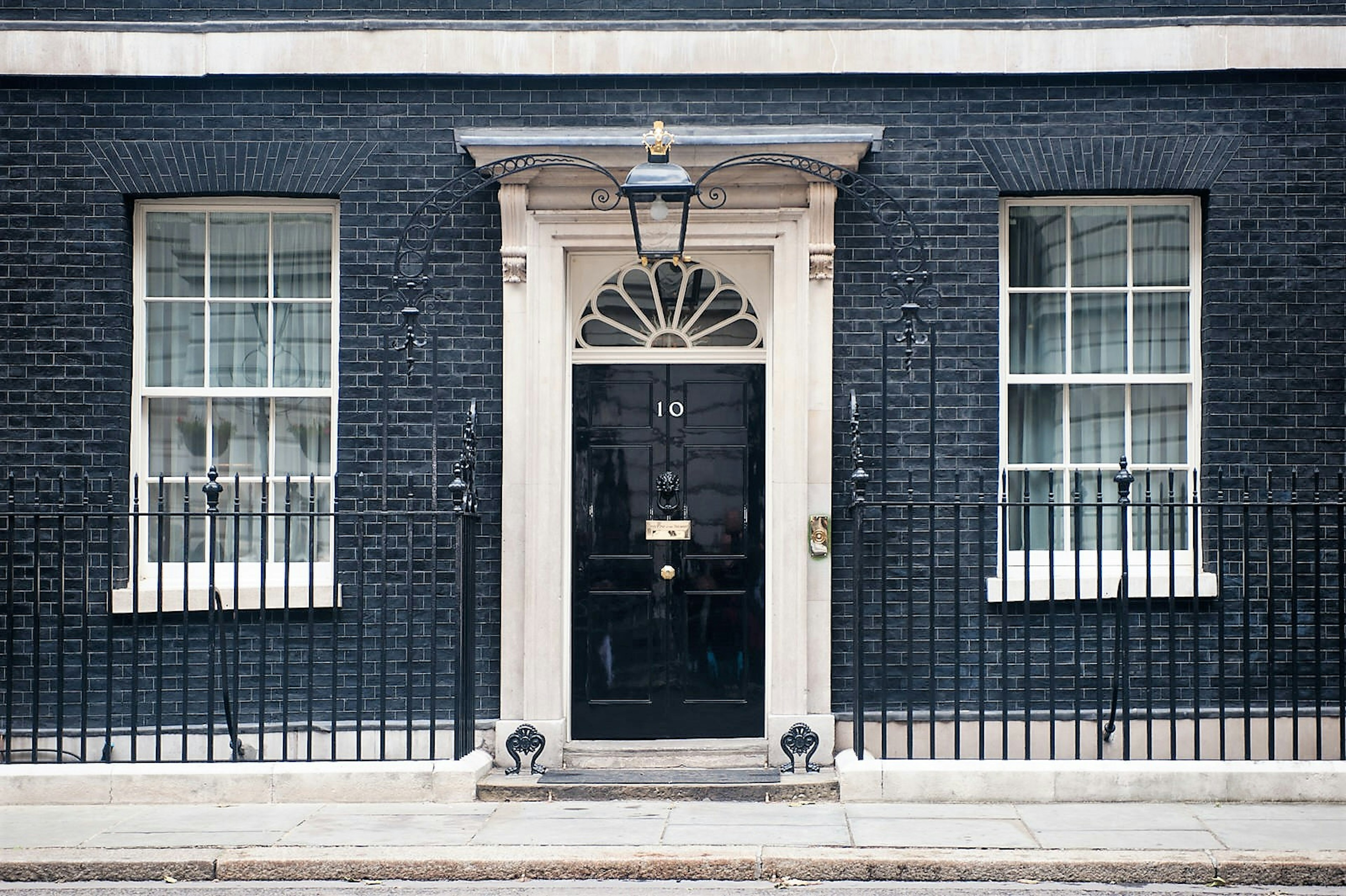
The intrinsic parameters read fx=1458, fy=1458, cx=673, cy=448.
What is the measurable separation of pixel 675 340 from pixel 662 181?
1.57m

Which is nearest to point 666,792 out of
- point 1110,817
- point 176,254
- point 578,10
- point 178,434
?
point 1110,817

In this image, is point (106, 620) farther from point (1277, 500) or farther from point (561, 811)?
point (1277, 500)

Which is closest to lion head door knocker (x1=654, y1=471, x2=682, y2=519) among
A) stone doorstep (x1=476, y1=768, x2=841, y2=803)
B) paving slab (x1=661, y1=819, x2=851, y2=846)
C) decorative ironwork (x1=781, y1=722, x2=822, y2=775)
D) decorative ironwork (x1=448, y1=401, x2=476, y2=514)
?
decorative ironwork (x1=448, y1=401, x2=476, y2=514)

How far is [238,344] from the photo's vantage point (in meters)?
9.20

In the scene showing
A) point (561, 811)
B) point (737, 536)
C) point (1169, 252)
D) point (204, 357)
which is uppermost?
point (1169, 252)

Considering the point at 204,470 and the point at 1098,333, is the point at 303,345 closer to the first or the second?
the point at 204,470

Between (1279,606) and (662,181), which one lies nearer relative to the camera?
(662,181)

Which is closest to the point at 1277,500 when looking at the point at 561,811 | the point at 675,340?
the point at 675,340

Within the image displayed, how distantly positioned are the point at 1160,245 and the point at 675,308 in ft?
10.1

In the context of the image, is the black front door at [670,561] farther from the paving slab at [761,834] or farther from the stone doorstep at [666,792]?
the paving slab at [761,834]

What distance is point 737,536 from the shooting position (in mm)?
9078

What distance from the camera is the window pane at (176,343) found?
9.16 metres

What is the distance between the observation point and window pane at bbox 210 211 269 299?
918 centimetres

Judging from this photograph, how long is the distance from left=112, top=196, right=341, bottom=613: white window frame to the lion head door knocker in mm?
1996
